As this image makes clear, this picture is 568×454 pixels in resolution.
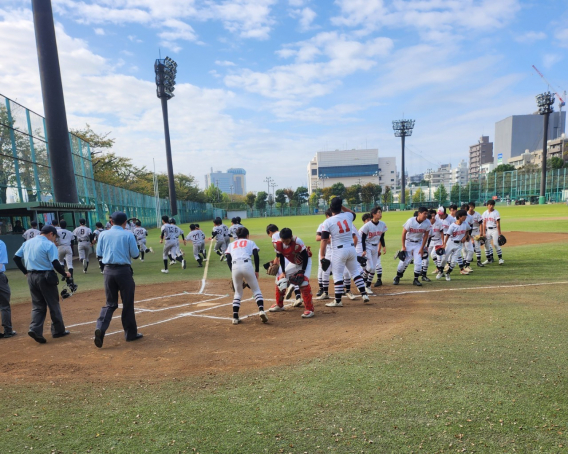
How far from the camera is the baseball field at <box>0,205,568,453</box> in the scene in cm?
318

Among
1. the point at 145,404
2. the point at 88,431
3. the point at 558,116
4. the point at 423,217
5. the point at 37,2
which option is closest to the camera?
the point at 88,431

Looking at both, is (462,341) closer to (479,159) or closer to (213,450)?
(213,450)

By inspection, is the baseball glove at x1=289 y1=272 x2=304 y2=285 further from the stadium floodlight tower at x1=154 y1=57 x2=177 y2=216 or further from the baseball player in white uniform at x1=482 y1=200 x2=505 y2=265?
the stadium floodlight tower at x1=154 y1=57 x2=177 y2=216

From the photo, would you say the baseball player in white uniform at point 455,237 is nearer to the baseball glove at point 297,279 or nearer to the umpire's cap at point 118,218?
the baseball glove at point 297,279

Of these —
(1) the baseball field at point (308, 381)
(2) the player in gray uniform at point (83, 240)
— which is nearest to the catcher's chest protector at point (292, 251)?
(1) the baseball field at point (308, 381)

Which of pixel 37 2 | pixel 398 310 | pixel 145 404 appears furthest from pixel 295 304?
pixel 37 2

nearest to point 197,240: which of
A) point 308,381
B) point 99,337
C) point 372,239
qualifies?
point 372,239

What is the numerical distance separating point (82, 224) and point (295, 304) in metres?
11.8

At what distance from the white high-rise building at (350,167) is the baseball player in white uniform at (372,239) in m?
148

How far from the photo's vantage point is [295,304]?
324 inches

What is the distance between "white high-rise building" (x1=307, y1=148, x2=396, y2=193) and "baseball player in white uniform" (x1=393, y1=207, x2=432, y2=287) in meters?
148

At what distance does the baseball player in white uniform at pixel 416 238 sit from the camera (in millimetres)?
9312

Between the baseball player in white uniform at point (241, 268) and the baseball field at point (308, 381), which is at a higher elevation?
the baseball player in white uniform at point (241, 268)

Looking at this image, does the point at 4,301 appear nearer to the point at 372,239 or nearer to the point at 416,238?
the point at 372,239
